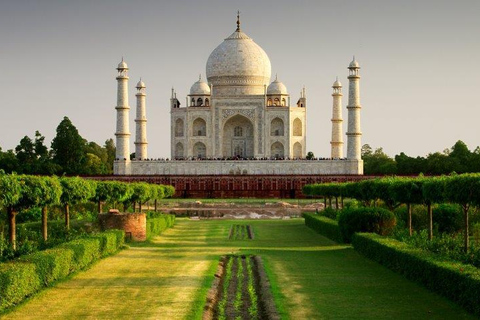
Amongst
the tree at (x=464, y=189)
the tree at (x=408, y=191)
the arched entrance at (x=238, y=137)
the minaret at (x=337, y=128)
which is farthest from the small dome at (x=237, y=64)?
the tree at (x=464, y=189)

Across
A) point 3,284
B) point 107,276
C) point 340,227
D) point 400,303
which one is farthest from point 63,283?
point 340,227

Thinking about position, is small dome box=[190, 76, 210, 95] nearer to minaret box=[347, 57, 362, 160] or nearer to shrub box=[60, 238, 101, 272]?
minaret box=[347, 57, 362, 160]

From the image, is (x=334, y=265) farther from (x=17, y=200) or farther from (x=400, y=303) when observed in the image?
(x=17, y=200)

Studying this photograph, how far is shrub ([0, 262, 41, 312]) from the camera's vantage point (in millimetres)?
9648

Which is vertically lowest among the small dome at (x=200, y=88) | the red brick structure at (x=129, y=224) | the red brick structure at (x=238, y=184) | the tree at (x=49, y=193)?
the red brick structure at (x=129, y=224)

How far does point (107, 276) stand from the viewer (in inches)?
527

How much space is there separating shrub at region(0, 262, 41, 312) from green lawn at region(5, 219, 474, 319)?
0.15 meters

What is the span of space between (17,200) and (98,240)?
5.50ft

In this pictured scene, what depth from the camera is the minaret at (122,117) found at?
54906 mm

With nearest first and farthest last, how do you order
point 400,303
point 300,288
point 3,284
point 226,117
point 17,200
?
1. point 3,284
2. point 400,303
3. point 300,288
4. point 17,200
5. point 226,117

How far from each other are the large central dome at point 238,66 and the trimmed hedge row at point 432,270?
46699 millimetres

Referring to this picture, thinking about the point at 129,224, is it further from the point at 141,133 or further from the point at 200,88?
the point at 200,88

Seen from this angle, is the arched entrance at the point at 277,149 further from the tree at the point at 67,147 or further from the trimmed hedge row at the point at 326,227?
the trimmed hedge row at the point at 326,227

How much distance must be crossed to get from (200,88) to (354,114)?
12974 millimetres
